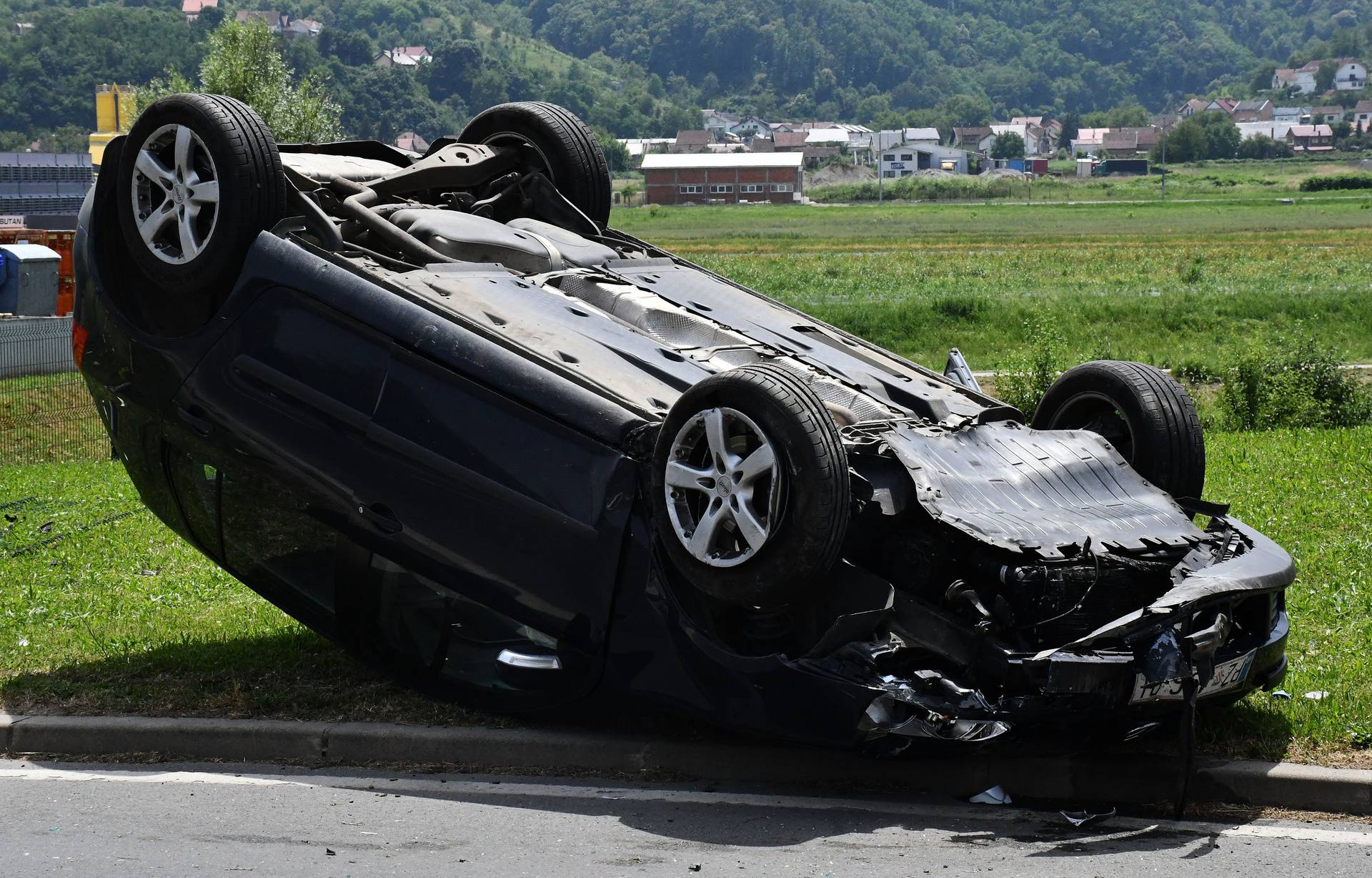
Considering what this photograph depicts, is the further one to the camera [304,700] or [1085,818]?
[304,700]

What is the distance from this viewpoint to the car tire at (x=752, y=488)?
510 centimetres


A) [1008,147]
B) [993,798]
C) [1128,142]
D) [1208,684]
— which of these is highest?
[1128,142]

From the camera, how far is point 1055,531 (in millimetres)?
5469

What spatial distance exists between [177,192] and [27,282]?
2376 cm

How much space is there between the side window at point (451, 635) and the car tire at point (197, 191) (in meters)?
1.51

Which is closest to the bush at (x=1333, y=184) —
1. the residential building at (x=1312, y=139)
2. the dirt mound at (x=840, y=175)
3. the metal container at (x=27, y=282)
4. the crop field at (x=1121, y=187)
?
the crop field at (x=1121, y=187)

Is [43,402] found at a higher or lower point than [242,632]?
lower

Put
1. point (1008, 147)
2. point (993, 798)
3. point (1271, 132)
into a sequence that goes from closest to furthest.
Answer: point (993, 798), point (1271, 132), point (1008, 147)

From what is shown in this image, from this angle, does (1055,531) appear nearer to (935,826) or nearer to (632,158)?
(935,826)

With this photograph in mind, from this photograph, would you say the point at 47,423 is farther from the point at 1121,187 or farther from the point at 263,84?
the point at 1121,187

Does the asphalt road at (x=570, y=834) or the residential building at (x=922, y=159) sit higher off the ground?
the residential building at (x=922, y=159)

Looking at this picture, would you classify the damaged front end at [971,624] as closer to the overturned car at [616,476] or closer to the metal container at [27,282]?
the overturned car at [616,476]

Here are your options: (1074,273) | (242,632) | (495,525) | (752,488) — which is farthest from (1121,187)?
(752,488)

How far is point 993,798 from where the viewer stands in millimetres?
5637
